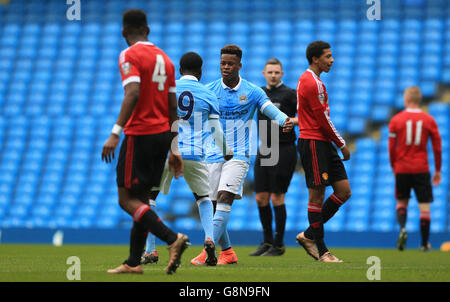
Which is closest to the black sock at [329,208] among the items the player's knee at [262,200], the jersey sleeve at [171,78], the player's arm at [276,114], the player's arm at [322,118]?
the player's arm at [322,118]

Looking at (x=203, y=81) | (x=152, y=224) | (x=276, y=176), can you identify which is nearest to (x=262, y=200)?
(x=276, y=176)

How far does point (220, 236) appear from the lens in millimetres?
6371

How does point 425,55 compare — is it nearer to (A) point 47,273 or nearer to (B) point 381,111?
(B) point 381,111

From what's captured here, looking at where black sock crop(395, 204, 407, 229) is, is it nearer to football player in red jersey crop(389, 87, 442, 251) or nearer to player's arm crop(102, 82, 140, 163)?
football player in red jersey crop(389, 87, 442, 251)

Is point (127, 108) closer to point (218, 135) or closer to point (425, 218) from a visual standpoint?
point (218, 135)

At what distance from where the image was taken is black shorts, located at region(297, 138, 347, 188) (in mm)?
6410

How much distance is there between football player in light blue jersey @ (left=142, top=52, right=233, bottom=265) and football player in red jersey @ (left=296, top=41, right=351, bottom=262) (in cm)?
92

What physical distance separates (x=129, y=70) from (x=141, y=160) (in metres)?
0.63

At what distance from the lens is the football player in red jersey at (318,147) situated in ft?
21.0

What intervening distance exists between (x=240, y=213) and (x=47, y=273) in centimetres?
820

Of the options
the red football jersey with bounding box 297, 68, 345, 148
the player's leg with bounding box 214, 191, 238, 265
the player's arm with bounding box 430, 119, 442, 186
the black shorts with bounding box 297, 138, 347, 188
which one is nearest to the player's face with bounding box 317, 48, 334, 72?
the red football jersey with bounding box 297, 68, 345, 148

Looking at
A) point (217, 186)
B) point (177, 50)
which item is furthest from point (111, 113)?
point (217, 186)

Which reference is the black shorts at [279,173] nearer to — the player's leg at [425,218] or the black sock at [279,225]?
the black sock at [279,225]

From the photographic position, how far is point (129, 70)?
4695mm
